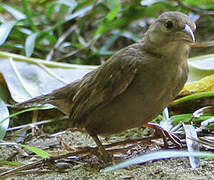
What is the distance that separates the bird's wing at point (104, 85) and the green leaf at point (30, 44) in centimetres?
164

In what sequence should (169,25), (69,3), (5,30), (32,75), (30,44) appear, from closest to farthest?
1. (169,25)
2. (32,75)
3. (5,30)
4. (30,44)
5. (69,3)

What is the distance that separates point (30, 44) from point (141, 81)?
242 centimetres

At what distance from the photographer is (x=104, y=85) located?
106 inches

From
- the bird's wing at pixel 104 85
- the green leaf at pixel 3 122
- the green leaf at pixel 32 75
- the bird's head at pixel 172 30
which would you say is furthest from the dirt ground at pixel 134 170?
the green leaf at pixel 32 75

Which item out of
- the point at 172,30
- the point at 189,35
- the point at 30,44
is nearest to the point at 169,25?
the point at 172,30

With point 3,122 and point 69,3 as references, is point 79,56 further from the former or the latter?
point 3,122

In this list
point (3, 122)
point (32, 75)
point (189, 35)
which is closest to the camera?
→ point (189, 35)

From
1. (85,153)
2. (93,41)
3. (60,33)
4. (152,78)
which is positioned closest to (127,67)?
(152,78)

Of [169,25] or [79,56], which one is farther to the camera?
[79,56]

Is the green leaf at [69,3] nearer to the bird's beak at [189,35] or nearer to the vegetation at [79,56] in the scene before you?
the vegetation at [79,56]

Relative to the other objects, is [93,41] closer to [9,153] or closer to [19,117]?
[19,117]

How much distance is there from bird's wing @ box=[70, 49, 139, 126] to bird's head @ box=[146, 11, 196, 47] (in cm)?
19

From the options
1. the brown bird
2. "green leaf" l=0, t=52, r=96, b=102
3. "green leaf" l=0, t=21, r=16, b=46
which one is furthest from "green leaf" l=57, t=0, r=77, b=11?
the brown bird

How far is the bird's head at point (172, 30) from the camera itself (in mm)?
2494
